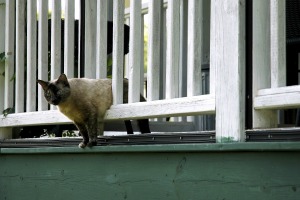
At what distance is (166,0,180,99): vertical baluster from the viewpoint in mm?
4199

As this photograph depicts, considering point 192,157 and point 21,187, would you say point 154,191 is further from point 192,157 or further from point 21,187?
point 21,187

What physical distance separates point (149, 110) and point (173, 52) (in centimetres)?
40

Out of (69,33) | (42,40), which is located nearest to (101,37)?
(69,33)

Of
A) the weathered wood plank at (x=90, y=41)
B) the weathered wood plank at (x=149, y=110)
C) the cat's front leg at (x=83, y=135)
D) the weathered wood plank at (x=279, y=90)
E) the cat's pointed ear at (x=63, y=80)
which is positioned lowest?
the cat's front leg at (x=83, y=135)

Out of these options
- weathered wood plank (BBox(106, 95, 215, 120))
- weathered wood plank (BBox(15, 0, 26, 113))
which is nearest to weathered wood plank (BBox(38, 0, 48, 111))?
weathered wood plank (BBox(15, 0, 26, 113))

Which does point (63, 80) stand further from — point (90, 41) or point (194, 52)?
point (194, 52)

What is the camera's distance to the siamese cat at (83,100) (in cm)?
471

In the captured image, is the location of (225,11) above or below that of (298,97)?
above

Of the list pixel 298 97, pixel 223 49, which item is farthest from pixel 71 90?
pixel 298 97

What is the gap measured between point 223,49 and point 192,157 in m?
0.63

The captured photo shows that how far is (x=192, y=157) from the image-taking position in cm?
379

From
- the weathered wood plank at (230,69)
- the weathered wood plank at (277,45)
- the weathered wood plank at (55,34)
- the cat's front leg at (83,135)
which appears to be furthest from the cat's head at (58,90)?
the weathered wood plank at (277,45)

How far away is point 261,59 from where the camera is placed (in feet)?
12.2

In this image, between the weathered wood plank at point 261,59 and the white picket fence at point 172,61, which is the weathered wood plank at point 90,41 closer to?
the white picket fence at point 172,61
